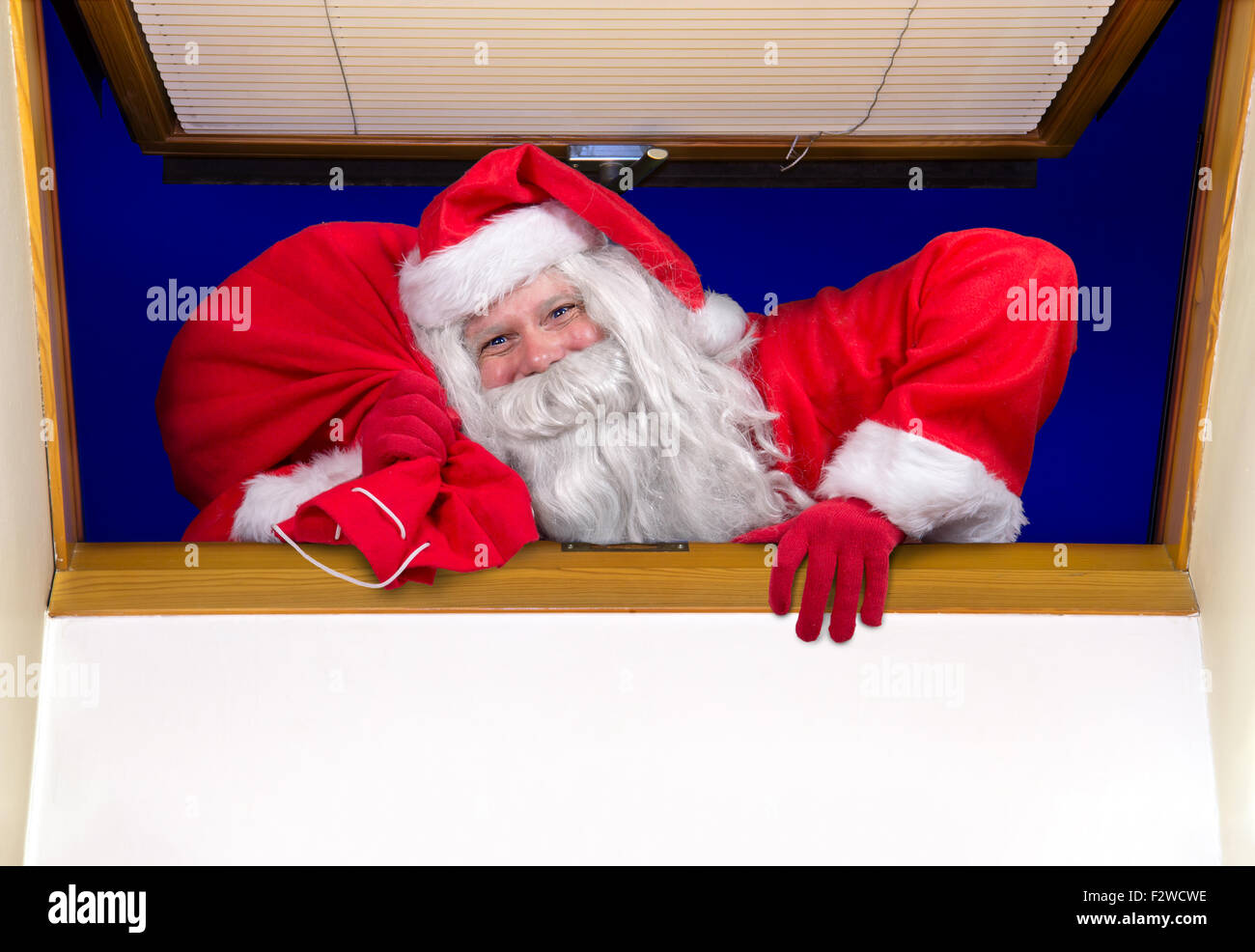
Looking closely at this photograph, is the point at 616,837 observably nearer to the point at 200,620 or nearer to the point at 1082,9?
the point at 200,620

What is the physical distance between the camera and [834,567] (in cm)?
158

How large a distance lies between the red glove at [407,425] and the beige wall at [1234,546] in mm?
1015

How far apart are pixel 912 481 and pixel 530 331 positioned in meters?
0.68

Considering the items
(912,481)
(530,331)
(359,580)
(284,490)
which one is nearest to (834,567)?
(912,481)

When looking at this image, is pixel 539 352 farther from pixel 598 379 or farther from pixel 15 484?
pixel 15 484

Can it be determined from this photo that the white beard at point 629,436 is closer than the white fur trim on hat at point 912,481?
No

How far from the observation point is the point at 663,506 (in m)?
1.97

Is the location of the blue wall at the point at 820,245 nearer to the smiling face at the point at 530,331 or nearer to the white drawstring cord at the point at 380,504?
the smiling face at the point at 530,331

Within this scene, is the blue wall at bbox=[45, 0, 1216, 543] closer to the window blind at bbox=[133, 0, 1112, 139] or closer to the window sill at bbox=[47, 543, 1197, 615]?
the window blind at bbox=[133, 0, 1112, 139]

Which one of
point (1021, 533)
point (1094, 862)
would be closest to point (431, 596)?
point (1094, 862)

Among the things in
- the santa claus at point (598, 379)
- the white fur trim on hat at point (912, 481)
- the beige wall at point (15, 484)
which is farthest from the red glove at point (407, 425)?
the white fur trim on hat at point (912, 481)

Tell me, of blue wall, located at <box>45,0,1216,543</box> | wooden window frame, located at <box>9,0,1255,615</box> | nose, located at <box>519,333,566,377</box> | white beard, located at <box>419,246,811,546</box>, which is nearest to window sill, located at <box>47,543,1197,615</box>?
wooden window frame, located at <box>9,0,1255,615</box>

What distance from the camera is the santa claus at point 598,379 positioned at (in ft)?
5.74

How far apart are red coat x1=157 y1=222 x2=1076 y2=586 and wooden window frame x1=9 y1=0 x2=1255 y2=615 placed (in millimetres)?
58
